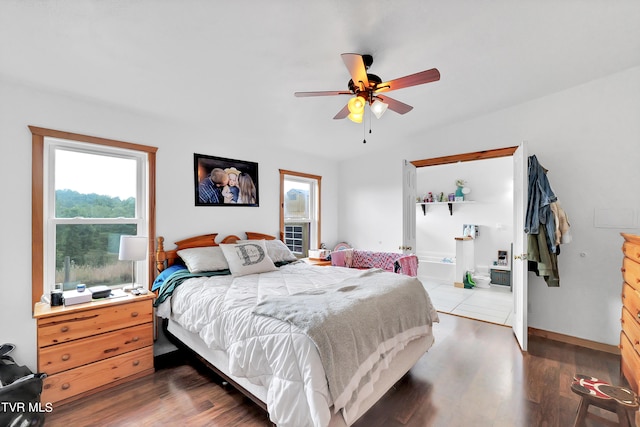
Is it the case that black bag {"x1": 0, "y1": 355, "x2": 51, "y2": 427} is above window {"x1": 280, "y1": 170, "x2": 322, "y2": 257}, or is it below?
below

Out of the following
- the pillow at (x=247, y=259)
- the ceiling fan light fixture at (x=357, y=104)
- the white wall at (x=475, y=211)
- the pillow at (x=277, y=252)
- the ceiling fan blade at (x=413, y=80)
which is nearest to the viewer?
the ceiling fan blade at (x=413, y=80)

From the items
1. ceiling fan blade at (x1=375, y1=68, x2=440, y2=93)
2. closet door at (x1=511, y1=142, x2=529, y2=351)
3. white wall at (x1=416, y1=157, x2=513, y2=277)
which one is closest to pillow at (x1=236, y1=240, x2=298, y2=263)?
ceiling fan blade at (x1=375, y1=68, x2=440, y2=93)

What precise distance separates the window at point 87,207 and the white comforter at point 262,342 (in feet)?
2.69

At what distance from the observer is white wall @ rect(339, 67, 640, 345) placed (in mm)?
2850

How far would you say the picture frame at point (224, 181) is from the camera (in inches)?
129

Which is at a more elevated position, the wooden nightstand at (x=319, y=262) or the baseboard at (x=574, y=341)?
the wooden nightstand at (x=319, y=262)

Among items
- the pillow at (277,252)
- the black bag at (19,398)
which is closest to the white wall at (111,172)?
the black bag at (19,398)

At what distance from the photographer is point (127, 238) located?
2.42 m

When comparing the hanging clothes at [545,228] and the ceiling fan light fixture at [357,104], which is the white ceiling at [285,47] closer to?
the ceiling fan light fixture at [357,104]

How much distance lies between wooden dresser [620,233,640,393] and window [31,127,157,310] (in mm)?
4091

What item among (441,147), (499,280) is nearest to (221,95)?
(441,147)

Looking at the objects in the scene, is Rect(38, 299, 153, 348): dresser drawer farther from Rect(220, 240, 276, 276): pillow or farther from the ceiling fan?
the ceiling fan

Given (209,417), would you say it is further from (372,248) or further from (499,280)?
(499,280)

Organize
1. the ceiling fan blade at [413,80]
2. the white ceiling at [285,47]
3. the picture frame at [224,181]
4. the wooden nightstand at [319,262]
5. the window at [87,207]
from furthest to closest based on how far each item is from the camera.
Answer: the wooden nightstand at [319,262] → the picture frame at [224,181] → the window at [87,207] → the ceiling fan blade at [413,80] → the white ceiling at [285,47]
